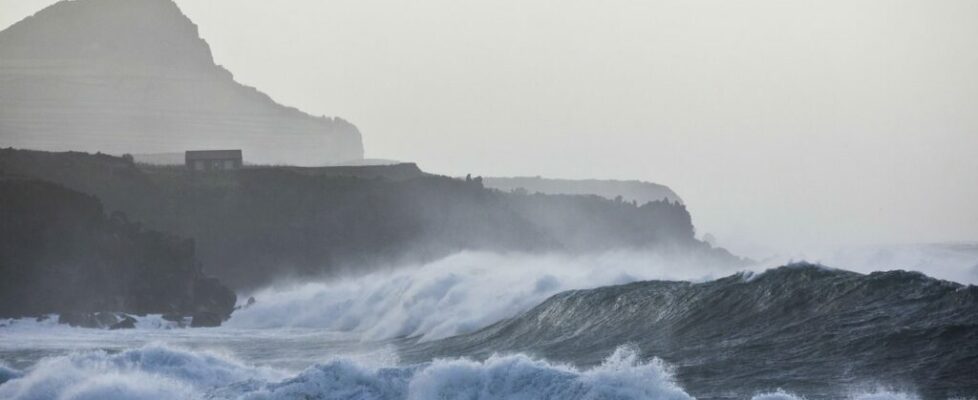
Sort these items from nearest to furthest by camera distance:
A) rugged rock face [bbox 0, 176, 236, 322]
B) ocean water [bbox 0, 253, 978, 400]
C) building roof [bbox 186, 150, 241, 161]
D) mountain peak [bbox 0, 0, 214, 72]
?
ocean water [bbox 0, 253, 978, 400] < rugged rock face [bbox 0, 176, 236, 322] < building roof [bbox 186, 150, 241, 161] < mountain peak [bbox 0, 0, 214, 72]

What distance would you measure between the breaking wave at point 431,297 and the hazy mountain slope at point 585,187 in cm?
5264

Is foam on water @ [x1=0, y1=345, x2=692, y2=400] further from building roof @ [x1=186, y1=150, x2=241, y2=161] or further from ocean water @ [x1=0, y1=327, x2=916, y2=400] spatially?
building roof @ [x1=186, y1=150, x2=241, y2=161]

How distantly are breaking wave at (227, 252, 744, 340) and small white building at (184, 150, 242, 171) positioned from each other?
15.7m

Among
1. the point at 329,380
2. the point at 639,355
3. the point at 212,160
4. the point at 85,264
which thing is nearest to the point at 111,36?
the point at 212,160

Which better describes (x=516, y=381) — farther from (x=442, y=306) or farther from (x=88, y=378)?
(x=442, y=306)

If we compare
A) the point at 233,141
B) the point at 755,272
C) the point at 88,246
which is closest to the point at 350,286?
the point at 88,246

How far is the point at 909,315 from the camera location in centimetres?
2405

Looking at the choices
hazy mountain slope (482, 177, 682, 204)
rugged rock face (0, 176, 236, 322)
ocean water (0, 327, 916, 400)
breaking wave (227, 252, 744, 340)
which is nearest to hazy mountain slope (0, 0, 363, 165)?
hazy mountain slope (482, 177, 682, 204)

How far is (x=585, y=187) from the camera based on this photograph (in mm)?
118562

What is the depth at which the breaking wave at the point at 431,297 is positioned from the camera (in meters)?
41.1

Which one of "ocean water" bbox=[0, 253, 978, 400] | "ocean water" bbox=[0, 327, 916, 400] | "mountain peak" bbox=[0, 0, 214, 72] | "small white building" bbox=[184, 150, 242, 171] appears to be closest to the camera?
"ocean water" bbox=[0, 327, 916, 400]

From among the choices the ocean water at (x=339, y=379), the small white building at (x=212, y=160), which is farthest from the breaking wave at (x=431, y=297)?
the small white building at (x=212, y=160)

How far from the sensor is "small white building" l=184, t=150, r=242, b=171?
80.6 meters

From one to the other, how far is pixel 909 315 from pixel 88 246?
35275 mm
